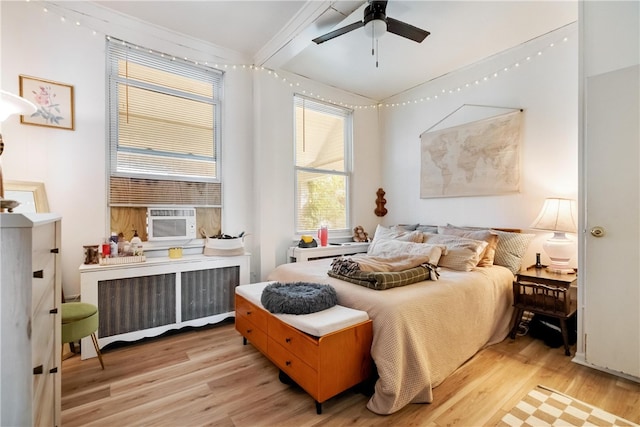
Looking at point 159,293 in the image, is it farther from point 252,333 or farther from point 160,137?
point 160,137

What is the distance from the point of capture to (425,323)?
181cm

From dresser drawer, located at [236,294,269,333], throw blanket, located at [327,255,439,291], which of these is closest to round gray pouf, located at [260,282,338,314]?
dresser drawer, located at [236,294,269,333]

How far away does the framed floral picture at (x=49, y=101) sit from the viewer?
2.31 meters

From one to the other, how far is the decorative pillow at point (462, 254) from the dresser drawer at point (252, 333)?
5.58 ft

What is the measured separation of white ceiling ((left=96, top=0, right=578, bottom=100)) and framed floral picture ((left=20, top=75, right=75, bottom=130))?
0.85 meters

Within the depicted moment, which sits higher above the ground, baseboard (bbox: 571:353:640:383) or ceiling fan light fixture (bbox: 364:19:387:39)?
ceiling fan light fixture (bbox: 364:19:387:39)

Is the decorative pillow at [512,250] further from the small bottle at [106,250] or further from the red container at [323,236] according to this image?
the small bottle at [106,250]

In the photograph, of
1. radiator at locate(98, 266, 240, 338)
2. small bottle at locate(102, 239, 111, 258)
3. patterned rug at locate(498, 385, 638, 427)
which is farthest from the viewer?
small bottle at locate(102, 239, 111, 258)

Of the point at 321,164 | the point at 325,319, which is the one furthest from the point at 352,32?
the point at 325,319

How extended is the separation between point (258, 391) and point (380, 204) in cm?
312

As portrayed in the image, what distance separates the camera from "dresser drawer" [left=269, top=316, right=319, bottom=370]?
1.62 m

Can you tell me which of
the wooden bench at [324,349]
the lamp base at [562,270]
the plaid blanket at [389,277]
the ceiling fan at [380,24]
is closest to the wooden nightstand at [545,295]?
the lamp base at [562,270]

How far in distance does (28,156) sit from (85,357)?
165cm

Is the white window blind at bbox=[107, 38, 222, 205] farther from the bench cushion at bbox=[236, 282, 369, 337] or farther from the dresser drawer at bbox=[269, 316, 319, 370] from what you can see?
the bench cushion at bbox=[236, 282, 369, 337]
